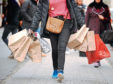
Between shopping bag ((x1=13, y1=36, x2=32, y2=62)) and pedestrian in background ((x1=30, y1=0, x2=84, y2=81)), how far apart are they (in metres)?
0.23

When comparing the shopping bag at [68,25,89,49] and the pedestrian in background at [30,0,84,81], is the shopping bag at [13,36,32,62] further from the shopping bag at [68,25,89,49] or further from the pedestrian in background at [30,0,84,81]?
the shopping bag at [68,25,89,49]

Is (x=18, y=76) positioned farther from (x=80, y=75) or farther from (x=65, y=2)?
(x=65, y=2)

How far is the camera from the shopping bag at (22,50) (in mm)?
7868

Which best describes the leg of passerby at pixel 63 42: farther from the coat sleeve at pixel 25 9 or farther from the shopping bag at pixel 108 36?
the coat sleeve at pixel 25 9

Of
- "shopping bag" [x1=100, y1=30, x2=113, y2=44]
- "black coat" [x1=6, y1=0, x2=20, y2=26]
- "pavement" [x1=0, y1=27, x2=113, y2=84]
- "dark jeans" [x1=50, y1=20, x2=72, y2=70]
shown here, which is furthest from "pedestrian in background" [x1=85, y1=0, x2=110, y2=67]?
"dark jeans" [x1=50, y1=20, x2=72, y2=70]

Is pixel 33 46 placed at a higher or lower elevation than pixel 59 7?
lower

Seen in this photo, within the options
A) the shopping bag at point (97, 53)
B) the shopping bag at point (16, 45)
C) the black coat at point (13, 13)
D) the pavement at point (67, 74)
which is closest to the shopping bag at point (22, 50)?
the shopping bag at point (16, 45)

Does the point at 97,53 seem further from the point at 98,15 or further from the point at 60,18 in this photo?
the point at 98,15

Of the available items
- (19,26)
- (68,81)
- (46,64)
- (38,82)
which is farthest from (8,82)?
(19,26)

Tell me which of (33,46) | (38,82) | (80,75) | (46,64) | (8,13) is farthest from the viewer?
(8,13)

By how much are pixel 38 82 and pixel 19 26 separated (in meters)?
4.81

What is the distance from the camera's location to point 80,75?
341 inches

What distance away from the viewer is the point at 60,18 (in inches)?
302

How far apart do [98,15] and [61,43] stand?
3.01 metres
